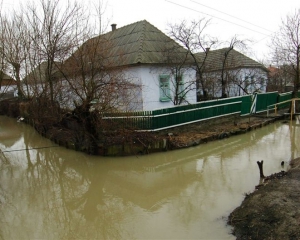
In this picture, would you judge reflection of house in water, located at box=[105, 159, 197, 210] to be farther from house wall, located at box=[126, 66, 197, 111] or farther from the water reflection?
house wall, located at box=[126, 66, 197, 111]

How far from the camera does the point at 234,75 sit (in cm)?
1852

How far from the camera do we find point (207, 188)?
6.36 metres

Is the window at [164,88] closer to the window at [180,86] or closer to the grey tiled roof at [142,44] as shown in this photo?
the window at [180,86]

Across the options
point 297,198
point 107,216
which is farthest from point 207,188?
point 107,216

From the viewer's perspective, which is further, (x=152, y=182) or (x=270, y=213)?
(x=152, y=182)

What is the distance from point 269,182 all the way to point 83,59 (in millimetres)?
6657

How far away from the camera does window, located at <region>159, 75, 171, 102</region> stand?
13602mm

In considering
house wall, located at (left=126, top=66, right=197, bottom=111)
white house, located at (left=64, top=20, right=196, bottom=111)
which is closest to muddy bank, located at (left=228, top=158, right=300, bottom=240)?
white house, located at (left=64, top=20, right=196, bottom=111)

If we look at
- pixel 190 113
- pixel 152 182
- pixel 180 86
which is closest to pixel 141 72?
pixel 180 86

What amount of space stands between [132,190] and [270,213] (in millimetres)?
3323

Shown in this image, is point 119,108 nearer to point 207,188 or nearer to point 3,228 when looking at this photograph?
point 207,188

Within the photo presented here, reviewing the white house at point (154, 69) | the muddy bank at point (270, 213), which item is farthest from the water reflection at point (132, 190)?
the white house at point (154, 69)

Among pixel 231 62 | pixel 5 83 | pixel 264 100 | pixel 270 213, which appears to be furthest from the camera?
pixel 231 62

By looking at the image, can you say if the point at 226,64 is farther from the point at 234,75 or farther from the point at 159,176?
the point at 159,176
